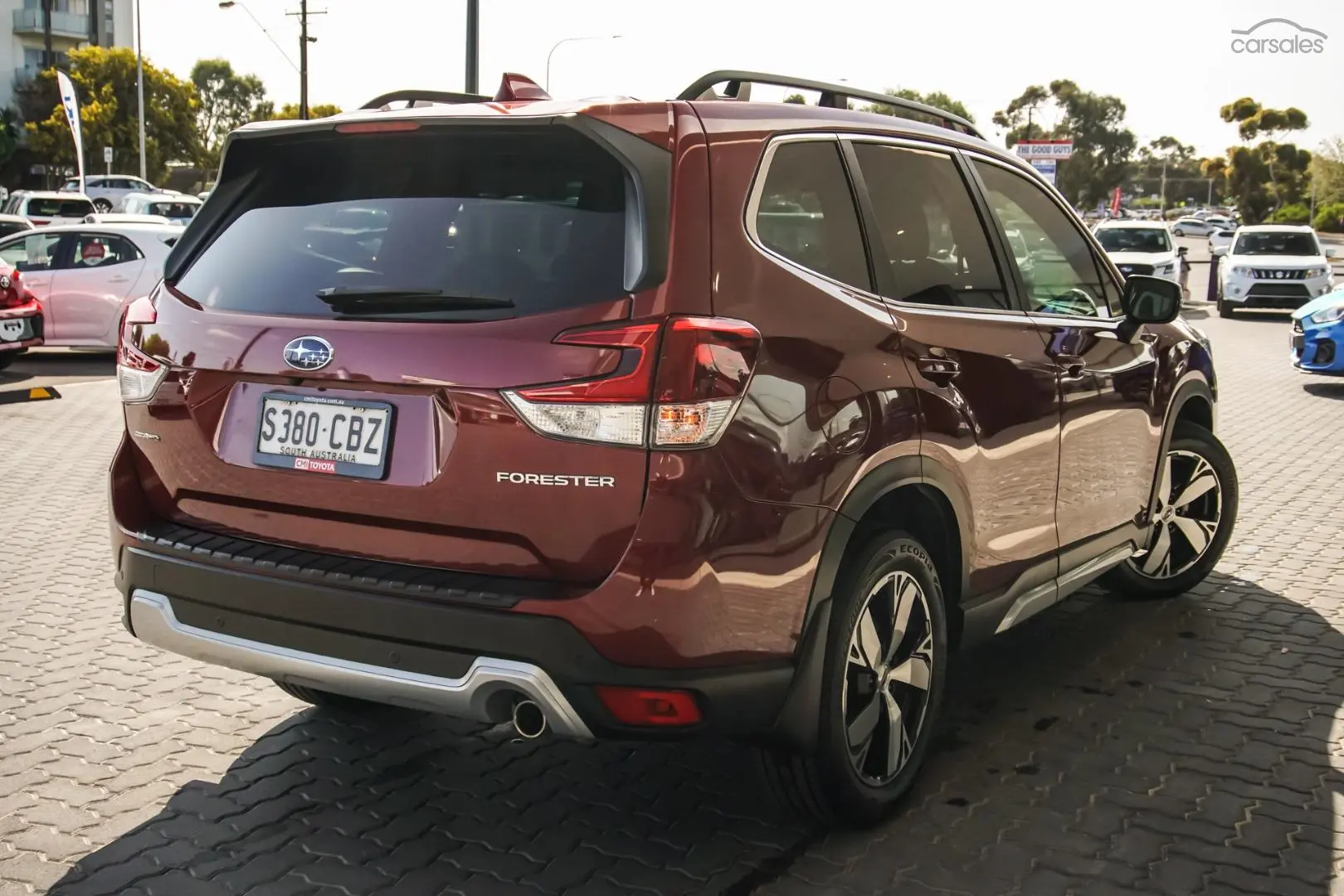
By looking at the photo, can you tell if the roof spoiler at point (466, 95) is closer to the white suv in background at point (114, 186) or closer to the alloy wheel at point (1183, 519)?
the alloy wheel at point (1183, 519)

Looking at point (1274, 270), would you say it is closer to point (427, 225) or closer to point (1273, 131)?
point (427, 225)

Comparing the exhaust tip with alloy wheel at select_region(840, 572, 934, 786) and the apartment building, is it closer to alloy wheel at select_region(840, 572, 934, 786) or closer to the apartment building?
alloy wheel at select_region(840, 572, 934, 786)

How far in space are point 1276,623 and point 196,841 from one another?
435 centimetres

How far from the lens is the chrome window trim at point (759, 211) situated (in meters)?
3.25

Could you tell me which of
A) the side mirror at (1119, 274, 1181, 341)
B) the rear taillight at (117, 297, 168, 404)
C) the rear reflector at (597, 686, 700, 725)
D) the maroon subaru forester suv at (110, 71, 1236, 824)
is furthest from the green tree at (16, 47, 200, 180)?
the rear reflector at (597, 686, 700, 725)

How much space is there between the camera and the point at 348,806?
3867 millimetres

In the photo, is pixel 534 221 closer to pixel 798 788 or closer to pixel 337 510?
pixel 337 510

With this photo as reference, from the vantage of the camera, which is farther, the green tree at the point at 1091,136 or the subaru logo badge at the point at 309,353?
the green tree at the point at 1091,136

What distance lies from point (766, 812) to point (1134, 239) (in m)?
24.7

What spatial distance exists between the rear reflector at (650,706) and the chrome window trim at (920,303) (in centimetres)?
125

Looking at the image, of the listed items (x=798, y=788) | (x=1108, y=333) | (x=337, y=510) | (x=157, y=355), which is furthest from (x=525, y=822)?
(x=1108, y=333)

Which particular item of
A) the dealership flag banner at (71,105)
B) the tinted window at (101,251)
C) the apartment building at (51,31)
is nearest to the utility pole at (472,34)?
the tinted window at (101,251)

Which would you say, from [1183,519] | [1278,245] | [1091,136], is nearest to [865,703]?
[1183,519]

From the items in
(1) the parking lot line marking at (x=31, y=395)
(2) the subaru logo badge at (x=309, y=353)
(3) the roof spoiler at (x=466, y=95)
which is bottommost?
(1) the parking lot line marking at (x=31, y=395)
